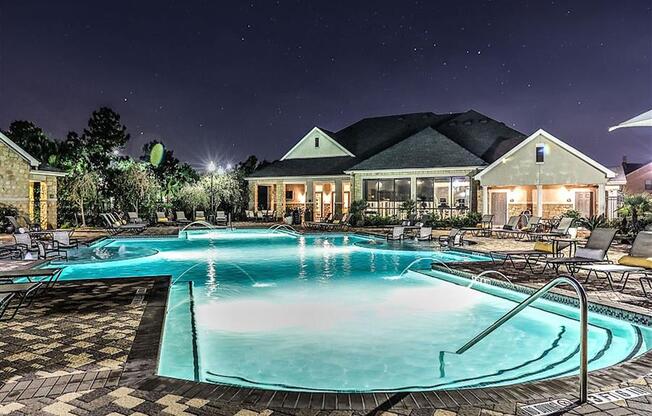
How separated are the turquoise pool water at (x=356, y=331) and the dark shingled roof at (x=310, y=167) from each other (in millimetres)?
19762

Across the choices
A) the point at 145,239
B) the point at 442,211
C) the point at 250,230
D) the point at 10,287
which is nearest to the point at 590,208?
the point at 442,211

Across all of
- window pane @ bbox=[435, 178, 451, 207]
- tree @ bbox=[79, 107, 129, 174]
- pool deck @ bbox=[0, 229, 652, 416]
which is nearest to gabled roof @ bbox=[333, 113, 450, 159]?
window pane @ bbox=[435, 178, 451, 207]

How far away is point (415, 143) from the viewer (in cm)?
3173

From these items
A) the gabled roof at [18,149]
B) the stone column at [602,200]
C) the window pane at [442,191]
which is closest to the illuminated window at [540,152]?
the stone column at [602,200]

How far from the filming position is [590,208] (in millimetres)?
29531

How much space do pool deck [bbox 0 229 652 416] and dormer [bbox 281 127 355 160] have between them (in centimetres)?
2984

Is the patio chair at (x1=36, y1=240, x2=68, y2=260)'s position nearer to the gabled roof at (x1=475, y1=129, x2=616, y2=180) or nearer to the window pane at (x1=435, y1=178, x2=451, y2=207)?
the gabled roof at (x1=475, y1=129, x2=616, y2=180)

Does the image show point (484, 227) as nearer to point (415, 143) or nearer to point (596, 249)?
point (415, 143)

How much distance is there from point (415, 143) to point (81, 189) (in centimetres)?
1852

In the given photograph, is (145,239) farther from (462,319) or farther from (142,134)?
(142,134)

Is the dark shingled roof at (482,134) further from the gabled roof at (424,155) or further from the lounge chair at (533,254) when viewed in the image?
the lounge chair at (533,254)

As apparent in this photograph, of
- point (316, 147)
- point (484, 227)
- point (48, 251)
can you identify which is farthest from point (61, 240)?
point (316, 147)

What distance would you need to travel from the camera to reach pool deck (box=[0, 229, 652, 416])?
12.1 feet

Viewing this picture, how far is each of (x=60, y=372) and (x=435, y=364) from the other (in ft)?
12.8
